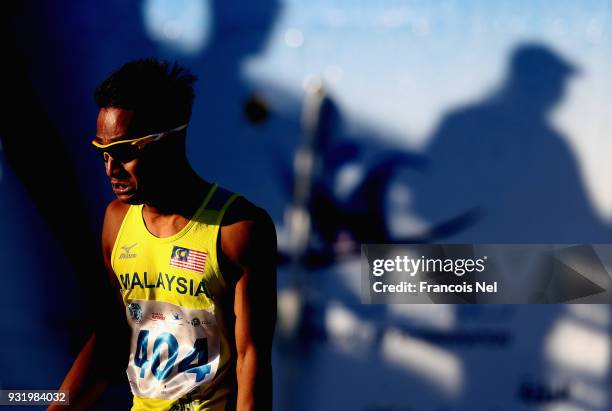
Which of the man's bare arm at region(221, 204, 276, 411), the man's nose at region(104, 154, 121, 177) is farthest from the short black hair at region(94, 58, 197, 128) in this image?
the man's bare arm at region(221, 204, 276, 411)

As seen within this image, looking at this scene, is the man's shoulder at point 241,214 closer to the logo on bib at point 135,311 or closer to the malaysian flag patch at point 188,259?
the malaysian flag patch at point 188,259

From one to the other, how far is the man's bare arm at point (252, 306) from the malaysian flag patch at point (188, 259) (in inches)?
3.8

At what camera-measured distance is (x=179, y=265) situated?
295 cm

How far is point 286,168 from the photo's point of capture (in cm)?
345

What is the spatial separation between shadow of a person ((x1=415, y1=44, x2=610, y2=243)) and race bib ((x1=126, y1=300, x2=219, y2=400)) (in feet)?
3.73

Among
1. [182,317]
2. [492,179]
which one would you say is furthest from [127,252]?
[492,179]

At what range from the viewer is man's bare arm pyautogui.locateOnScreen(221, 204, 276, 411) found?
2762 millimetres

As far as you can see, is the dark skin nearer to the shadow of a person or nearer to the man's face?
the man's face

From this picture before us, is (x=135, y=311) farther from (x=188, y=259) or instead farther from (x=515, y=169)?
(x=515, y=169)

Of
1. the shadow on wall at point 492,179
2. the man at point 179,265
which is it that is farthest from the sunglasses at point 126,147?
the shadow on wall at point 492,179

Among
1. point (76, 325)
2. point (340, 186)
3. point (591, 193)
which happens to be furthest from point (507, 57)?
point (76, 325)

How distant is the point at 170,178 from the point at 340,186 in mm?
850

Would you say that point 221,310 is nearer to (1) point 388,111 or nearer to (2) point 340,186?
(2) point 340,186

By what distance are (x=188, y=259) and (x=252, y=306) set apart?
0.32 metres
